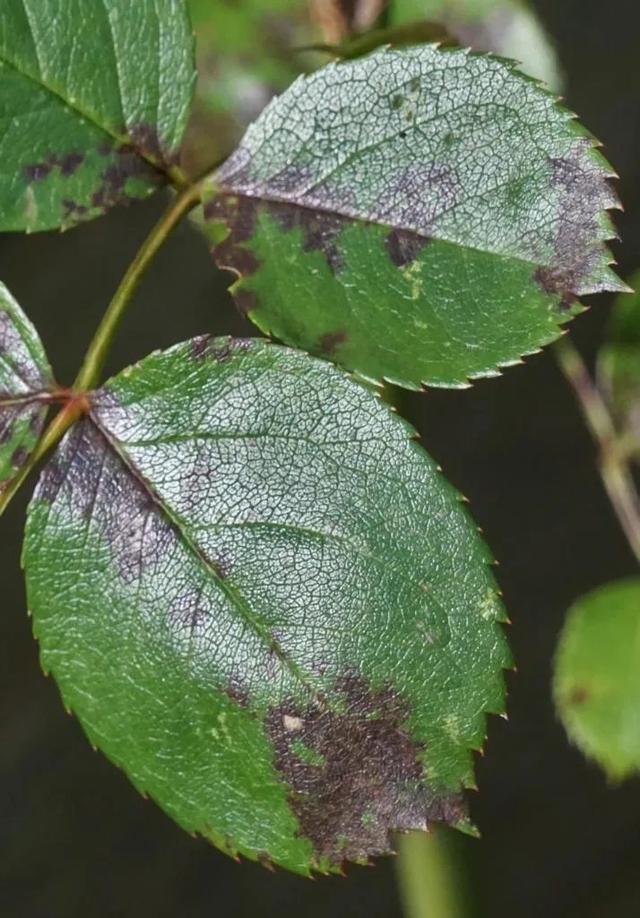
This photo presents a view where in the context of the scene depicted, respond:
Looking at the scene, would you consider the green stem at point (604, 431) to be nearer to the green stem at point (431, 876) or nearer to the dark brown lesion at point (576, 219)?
the green stem at point (431, 876)

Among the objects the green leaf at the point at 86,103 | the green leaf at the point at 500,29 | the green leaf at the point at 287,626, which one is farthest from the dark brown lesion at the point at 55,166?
the green leaf at the point at 500,29

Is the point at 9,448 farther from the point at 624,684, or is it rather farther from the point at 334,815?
the point at 624,684

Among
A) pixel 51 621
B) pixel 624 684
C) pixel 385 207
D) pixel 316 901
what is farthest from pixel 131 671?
pixel 316 901

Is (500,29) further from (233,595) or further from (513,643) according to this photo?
(513,643)

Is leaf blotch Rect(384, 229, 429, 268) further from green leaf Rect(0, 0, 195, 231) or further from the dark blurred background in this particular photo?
the dark blurred background

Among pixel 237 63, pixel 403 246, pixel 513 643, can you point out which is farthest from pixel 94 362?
pixel 513 643

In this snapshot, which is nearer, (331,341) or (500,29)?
(331,341)

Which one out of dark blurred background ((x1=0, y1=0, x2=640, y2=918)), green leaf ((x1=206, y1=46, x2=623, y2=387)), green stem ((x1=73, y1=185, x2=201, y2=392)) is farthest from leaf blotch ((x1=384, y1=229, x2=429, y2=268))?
dark blurred background ((x1=0, y1=0, x2=640, y2=918))
